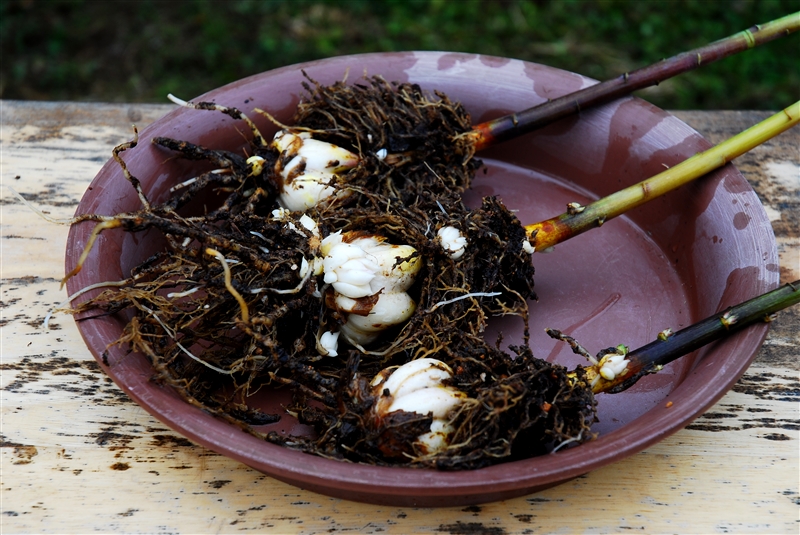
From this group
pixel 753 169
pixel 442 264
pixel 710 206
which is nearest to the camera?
pixel 442 264

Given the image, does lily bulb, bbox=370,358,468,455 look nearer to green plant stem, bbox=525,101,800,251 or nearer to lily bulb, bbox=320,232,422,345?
lily bulb, bbox=320,232,422,345

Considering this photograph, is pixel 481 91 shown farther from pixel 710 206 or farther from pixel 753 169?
pixel 753 169

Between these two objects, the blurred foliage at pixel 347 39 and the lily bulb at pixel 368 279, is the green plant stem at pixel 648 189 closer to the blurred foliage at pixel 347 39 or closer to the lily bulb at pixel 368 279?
the lily bulb at pixel 368 279

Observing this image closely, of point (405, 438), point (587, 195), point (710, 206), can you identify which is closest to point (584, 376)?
point (405, 438)

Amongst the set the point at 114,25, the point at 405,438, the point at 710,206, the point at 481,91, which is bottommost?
the point at 405,438

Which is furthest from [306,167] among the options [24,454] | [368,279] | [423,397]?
[24,454]

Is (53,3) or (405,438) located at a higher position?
(53,3)

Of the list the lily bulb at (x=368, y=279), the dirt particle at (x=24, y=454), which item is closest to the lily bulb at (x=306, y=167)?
the lily bulb at (x=368, y=279)
